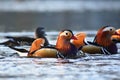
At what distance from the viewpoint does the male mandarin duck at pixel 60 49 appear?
1540 centimetres

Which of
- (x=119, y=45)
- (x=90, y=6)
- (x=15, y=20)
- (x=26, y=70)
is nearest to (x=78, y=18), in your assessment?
(x=15, y=20)

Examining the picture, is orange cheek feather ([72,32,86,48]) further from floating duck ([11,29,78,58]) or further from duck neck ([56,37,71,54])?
duck neck ([56,37,71,54])

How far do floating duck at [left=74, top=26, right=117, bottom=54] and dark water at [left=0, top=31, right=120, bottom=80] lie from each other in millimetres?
556

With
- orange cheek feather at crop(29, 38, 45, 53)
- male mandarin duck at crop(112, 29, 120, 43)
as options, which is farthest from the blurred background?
orange cheek feather at crop(29, 38, 45, 53)

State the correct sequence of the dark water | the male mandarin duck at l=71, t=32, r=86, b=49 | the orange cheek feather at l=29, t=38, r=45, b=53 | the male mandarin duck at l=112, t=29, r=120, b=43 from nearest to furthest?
the dark water
the orange cheek feather at l=29, t=38, r=45, b=53
the male mandarin duck at l=71, t=32, r=86, b=49
the male mandarin duck at l=112, t=29, r=120, b=43

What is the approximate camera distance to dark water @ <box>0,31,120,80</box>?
12578 mm

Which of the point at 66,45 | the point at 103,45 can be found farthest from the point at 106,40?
the point at 66,45

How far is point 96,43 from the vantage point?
17.0 meters

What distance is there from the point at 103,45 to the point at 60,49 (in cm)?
169

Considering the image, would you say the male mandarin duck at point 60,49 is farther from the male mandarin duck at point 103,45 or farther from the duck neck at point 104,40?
the duck neck at point 104,40

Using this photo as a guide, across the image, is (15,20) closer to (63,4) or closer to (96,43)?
(63,4)

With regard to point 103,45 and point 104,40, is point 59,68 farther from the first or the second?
point 104,40

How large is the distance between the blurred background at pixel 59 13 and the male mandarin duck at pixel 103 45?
1289 cm

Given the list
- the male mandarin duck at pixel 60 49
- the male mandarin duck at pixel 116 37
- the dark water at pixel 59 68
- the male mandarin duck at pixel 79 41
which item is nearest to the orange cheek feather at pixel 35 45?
the male mandarin duck at pixel 60 49
